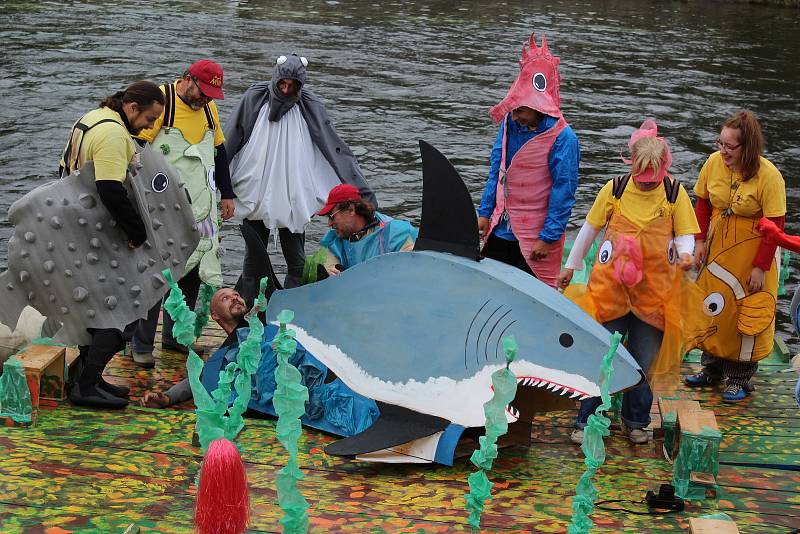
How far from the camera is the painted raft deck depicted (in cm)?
460

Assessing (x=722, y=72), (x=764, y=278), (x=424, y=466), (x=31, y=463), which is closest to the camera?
(x=31, y=463)

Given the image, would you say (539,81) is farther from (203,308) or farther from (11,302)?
(11,302)

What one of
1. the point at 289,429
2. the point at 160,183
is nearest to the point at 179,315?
the point at 289,429

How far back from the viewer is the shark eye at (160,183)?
613 centimetres

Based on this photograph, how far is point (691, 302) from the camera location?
575 cm

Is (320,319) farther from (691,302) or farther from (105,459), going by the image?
(691,302)

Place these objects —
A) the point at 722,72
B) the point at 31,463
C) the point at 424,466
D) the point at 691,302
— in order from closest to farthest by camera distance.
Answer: the point at 31,463
the point at 424,466
the point at 691,302
the point at 722,72

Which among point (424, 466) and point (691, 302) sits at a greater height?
point (691, 302)

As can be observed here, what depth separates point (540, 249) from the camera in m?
6.36

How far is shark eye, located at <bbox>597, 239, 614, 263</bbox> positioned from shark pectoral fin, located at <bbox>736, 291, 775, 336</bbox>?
44.0 inches

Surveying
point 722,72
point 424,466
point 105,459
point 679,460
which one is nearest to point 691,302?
point 679,460

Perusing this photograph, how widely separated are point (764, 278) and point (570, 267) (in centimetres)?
118

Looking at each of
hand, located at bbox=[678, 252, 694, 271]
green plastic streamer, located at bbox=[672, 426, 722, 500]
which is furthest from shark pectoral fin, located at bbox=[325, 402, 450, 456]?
hand, located at bbox=[678, 252, 694, 271]

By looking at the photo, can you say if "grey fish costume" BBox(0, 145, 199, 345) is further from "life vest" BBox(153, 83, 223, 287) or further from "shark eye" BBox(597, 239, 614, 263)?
"shark eye" BBox(597, 239, 614, 263)
